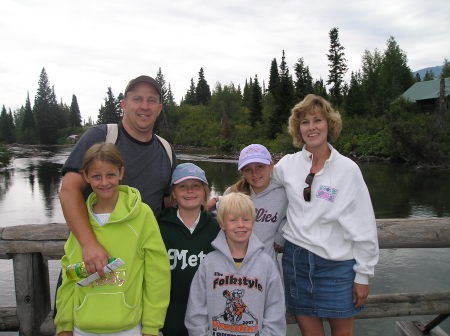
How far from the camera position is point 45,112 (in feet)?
242

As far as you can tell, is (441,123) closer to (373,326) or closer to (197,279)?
(373,326)

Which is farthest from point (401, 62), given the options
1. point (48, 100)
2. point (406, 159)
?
point (48, 100)

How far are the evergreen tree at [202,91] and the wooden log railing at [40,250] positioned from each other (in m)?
81.9

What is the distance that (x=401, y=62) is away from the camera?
4962cm

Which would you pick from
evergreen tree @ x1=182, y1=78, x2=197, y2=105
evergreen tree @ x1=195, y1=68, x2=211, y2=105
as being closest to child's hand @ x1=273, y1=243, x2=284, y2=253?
evergreen tree @ x1=195, y1=68, x2=211, y2=105

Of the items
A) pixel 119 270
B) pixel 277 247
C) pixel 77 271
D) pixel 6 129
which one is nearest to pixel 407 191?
pixel 277 247

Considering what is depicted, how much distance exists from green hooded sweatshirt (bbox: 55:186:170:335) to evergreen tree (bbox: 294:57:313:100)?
132 ft

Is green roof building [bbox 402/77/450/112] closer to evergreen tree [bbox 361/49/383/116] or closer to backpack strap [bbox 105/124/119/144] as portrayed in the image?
evergreen tree [bbox 361/49/383/116]

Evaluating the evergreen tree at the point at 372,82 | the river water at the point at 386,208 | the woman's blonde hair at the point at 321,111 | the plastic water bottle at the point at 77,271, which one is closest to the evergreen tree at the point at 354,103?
the evergreen tree at the point at 372,82

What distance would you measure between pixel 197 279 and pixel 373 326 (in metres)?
3.26

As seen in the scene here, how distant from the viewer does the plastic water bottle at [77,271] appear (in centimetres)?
192

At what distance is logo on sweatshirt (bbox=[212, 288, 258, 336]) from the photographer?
2035mm

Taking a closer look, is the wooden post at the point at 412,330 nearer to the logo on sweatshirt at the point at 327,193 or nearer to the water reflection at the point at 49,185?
the logo on sweatshirt at the point at 327,193

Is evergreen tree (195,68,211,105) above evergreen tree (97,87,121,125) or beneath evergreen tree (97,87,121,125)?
above
